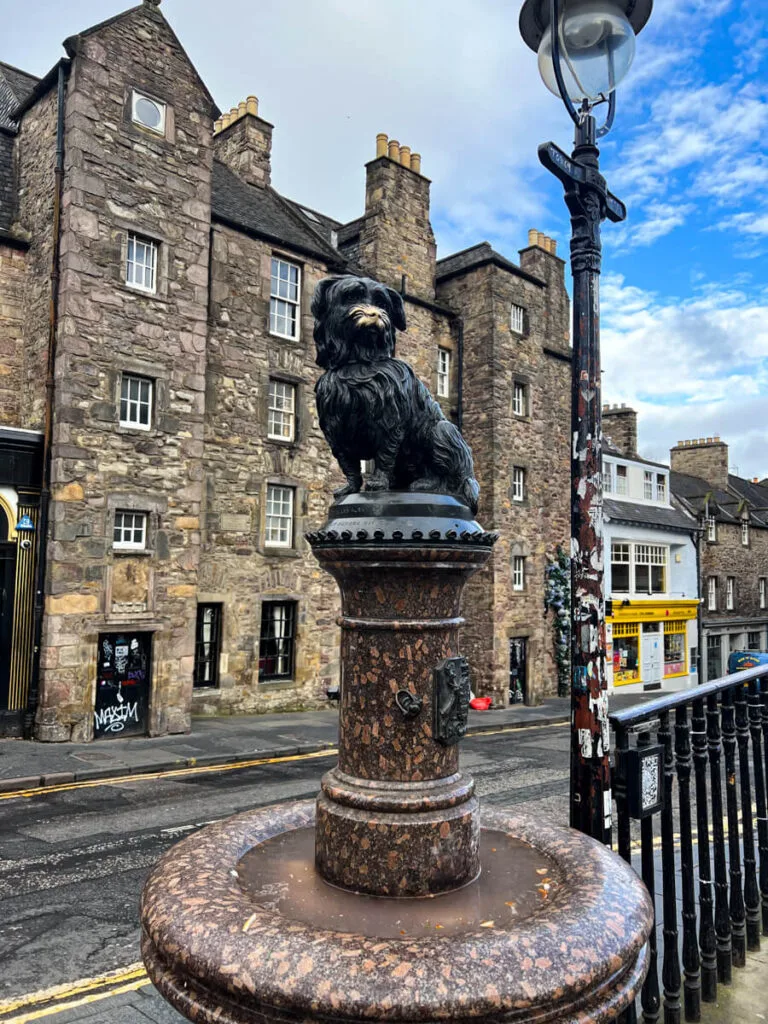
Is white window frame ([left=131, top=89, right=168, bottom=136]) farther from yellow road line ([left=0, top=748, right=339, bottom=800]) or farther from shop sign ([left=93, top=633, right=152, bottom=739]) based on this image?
yellow road line ([left=0, top=748, right=339, bottom=800])

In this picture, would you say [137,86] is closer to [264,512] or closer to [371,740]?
[264,512]

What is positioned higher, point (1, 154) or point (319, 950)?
point (1, 154)

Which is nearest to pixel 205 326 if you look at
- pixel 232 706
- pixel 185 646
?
pixel 185 646

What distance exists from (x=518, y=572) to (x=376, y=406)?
21.5 metres

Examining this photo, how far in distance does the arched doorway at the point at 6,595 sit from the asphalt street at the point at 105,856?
3.93 m

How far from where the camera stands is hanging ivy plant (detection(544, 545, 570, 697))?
25.0 meters

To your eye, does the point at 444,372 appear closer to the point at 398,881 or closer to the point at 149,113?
the point at 149,113

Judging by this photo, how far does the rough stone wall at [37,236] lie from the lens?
579 inches

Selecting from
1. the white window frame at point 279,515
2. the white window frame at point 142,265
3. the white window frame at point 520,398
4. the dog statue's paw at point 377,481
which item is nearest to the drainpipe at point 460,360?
the white window frame at point 520,398

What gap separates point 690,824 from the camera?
355 cm

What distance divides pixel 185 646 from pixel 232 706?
262 cm

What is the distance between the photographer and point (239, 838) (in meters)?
3.40

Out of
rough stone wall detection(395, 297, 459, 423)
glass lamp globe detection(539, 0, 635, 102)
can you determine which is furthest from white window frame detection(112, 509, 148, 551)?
glass lamp globe detection(539, 0, 635, 102)

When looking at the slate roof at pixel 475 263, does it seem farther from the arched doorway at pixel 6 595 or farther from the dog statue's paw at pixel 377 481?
Answer: the dog statue's paw at pixel 377 481
